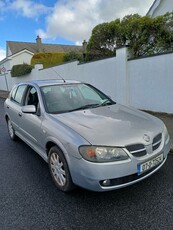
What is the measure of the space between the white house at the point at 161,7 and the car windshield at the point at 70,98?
10819 mm

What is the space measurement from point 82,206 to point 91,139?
2.92ft

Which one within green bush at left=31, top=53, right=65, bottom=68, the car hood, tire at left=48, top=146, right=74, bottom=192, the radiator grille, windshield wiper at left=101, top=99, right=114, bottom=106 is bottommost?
tire at left=48, top=146, right=74, bottom=192

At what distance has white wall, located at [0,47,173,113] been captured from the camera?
6917 millimetres

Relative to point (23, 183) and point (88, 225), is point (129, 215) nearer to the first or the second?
point (88, 225)

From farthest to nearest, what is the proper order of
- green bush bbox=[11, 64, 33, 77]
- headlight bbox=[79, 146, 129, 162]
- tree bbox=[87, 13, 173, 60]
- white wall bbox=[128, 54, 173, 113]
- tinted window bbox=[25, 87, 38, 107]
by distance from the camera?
green bush bbox=[11, 64, 33, 77], tree bbox=[87, 13, 173, 60], white wall bbox=[128, 54, 173, 113], tinted window bbox=[25, 87, 38, 107], headlight bbox=[79, 146, 129, 162]

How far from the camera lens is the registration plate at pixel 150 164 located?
A: 2637 mm

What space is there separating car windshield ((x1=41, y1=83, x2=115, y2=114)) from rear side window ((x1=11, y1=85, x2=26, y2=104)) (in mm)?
939

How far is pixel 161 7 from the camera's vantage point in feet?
42.4

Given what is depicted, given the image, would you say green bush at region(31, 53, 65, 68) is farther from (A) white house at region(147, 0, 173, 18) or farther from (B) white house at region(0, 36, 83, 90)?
(A) white house at region(147, 0, 173, 18)

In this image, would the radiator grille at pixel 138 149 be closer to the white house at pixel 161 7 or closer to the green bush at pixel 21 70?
the white house at pixel 161 7

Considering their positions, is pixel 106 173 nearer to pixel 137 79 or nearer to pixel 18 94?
pixel 18 94

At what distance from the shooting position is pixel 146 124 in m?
3.07

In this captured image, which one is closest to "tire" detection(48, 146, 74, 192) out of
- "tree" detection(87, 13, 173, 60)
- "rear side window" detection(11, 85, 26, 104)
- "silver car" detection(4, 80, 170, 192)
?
"silver car" detection(4, 80, 170, 192)

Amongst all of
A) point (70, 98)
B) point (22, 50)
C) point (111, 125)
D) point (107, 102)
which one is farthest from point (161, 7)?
point (22, 50)
